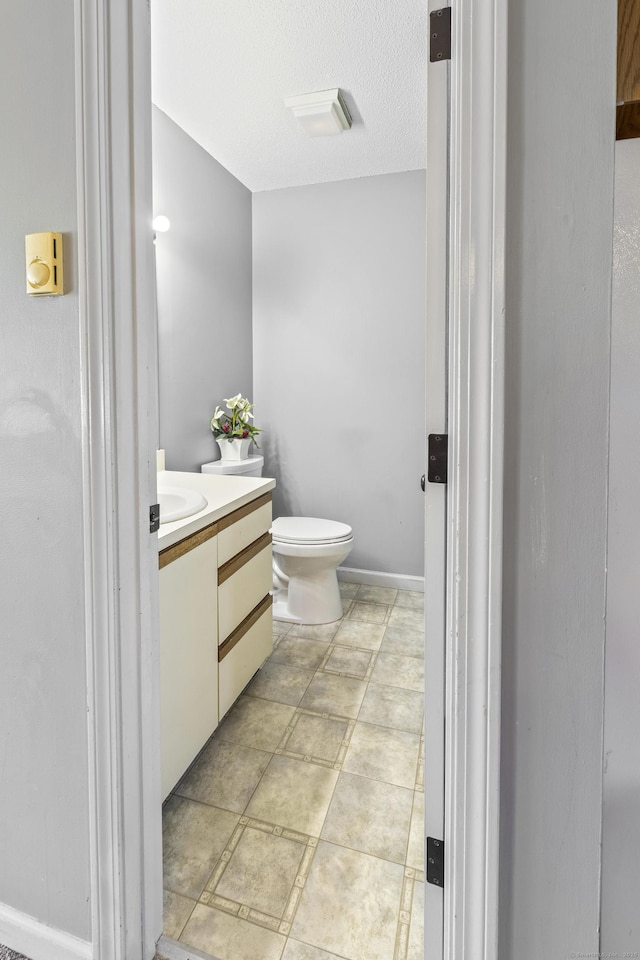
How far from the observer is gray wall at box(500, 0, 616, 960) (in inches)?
24.5

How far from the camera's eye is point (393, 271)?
286 centimetres

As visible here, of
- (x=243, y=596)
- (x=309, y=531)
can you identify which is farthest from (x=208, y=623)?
(x=309, y=531)

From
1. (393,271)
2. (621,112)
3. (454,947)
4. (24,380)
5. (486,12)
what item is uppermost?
(393,271)

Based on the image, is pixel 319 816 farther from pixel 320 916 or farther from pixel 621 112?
pixel 621 112

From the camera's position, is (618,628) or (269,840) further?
(269,840)

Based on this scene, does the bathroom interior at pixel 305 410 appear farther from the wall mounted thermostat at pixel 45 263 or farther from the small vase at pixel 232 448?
the wall mounted thermostat at pixel 45 263

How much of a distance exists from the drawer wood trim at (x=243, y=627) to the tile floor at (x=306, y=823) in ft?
1.09

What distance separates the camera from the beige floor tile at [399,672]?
1.99m

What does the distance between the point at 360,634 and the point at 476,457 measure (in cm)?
192

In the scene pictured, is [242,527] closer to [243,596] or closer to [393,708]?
[243,596]

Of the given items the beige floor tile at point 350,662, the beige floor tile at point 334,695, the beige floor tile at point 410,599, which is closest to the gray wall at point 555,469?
the beige floor tile at point 334,695

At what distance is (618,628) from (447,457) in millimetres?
338

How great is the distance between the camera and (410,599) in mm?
2877

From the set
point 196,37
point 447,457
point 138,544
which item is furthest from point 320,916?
point 196,37
